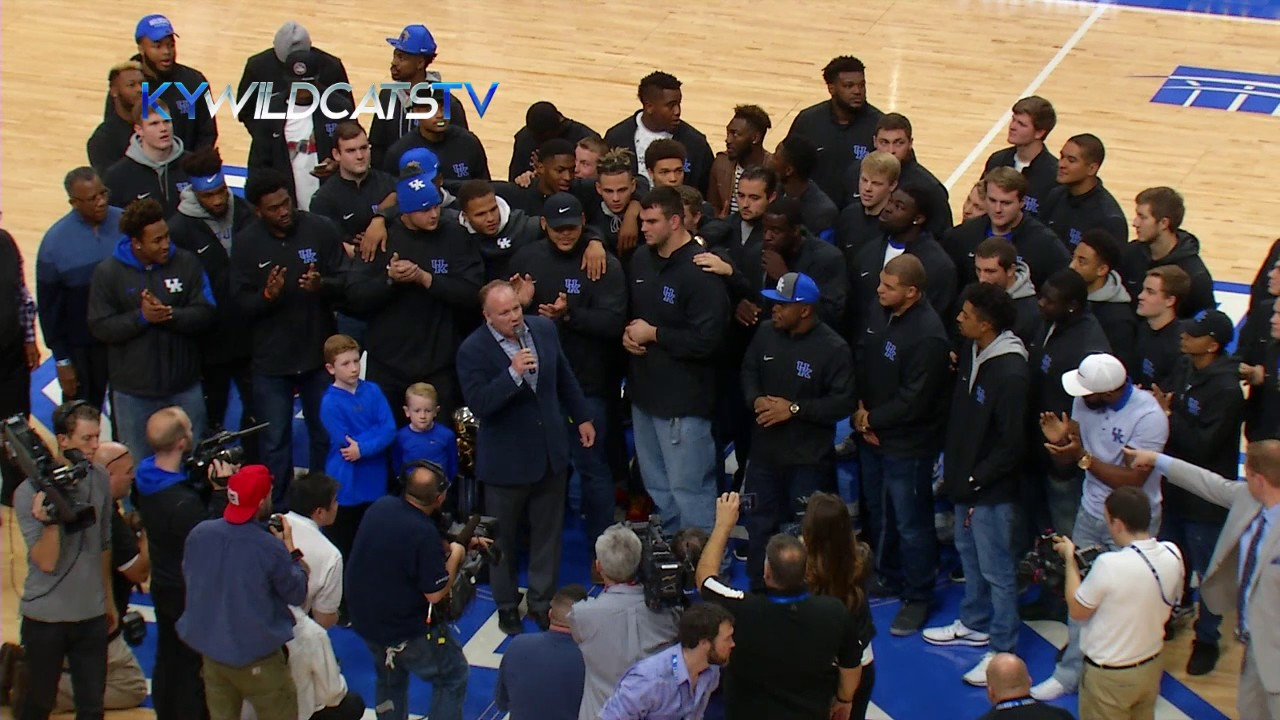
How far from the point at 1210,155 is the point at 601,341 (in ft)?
25.7

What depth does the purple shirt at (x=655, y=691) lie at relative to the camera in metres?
5.65

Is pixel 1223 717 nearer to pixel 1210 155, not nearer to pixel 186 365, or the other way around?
pixel 186 365

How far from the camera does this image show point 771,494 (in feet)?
27.0

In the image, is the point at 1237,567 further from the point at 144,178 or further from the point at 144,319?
the point at 144,178

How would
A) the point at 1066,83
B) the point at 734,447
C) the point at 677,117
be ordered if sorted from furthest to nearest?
the point at 1066,83
the point at 677,117
the point at 734,447

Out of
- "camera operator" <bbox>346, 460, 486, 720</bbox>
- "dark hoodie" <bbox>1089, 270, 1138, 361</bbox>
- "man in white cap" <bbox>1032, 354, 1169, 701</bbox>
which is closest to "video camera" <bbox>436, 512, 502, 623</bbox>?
"camera operator" <bbox>346, 460, 486, 720</bbox>

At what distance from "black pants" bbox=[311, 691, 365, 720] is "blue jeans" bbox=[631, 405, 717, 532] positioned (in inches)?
87.1

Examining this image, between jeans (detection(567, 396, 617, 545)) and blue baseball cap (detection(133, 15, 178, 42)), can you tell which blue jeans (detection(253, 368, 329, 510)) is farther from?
blue baseball cap (detection(133, 15, 178, 42))

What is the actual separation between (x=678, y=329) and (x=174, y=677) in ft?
9.59

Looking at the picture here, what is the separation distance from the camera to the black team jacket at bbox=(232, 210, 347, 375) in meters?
8.59

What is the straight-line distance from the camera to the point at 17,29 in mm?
17266

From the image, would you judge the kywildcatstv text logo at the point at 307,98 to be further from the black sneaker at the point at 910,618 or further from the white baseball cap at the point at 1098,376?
the white baseball cap at the point at 1098,376

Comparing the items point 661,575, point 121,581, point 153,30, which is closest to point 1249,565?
point 661,575

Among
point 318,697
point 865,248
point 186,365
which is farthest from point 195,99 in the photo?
point 318,697
